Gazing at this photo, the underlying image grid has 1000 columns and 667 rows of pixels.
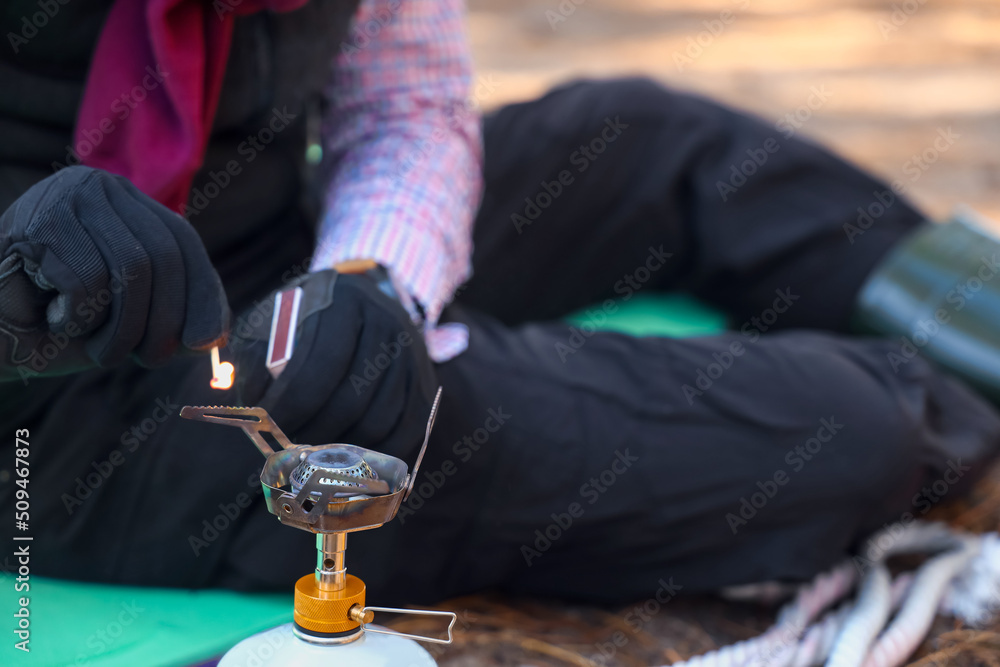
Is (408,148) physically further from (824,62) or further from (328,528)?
(824,62)

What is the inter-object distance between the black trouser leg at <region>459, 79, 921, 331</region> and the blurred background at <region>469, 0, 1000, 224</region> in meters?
1.03

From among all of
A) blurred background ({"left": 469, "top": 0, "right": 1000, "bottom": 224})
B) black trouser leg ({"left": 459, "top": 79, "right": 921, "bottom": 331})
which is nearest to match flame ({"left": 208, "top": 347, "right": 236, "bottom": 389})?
black trouser leg ({"left": 459, "top": 79, "right": 921, "bottom": 331})

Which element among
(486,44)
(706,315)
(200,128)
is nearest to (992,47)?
(486,44)

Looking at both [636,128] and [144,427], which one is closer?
[144,427]

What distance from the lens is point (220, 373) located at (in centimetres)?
56

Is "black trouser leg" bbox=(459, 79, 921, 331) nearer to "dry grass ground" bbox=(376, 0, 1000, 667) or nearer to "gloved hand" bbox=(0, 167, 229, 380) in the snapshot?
"dry grass ground" bbox=(376, 0, 1000, 667)

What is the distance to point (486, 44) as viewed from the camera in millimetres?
3225

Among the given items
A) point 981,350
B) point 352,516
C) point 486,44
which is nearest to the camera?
point 352,516

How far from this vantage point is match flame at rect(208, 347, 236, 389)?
0.54m

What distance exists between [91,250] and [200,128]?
24cm

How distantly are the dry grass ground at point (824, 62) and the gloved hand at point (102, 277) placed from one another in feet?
2.93

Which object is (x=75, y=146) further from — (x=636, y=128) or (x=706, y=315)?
(x=706, y=315)

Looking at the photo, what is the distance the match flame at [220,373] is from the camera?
0.54m

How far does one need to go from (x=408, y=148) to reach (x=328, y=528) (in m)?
0.51
